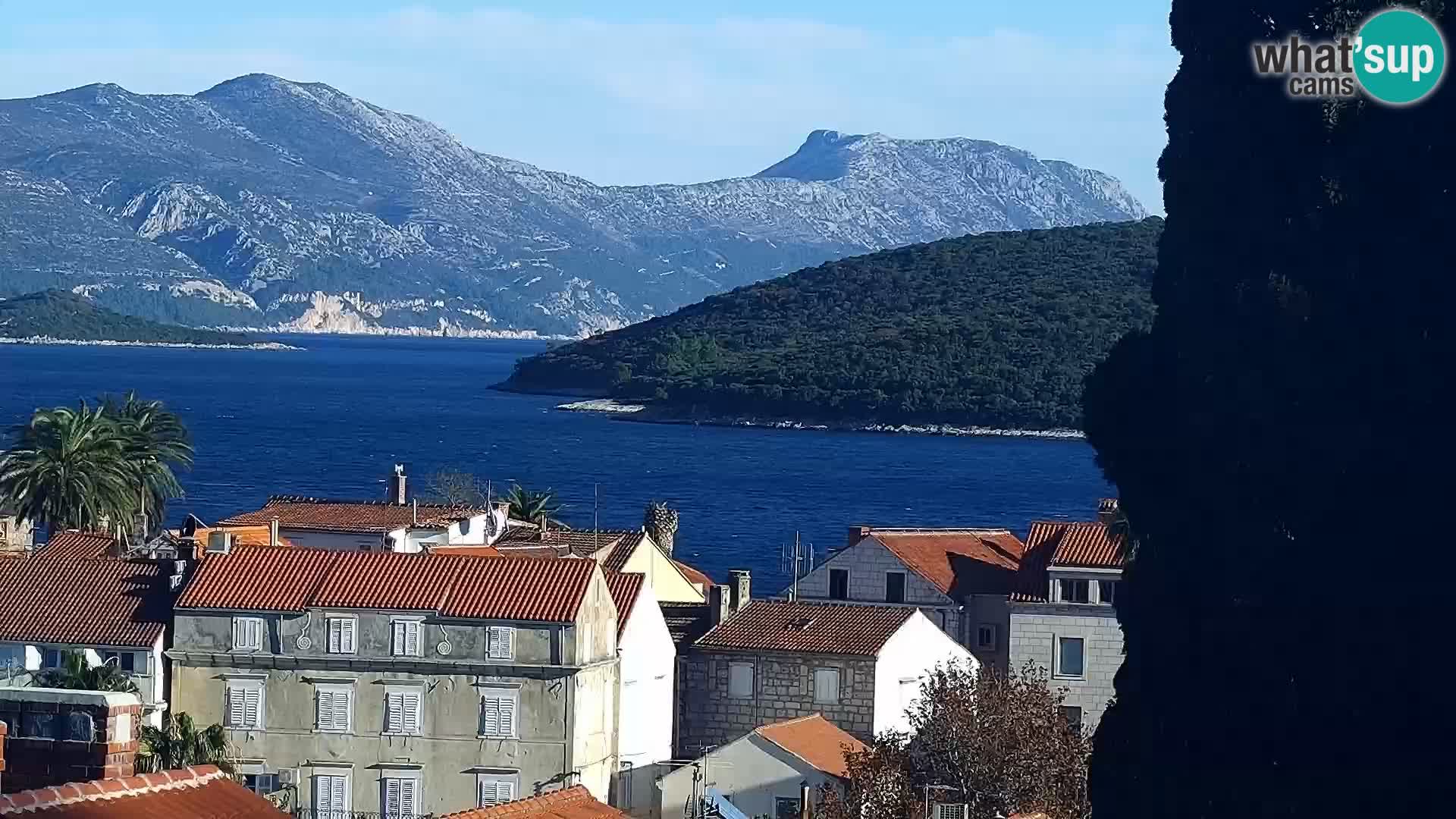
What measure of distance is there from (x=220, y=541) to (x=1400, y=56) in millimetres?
25622

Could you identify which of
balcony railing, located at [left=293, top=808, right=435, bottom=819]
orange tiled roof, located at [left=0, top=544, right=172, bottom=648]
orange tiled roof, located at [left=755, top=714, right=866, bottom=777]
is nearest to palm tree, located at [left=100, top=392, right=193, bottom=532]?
orange tiled roof, located at [left=0, top=544, right=172, bottom=648]

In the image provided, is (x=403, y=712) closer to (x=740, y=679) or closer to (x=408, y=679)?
(x=408, y=679)

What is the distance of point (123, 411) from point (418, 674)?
3555cm

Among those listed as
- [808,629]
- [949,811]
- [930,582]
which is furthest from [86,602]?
[930,582]

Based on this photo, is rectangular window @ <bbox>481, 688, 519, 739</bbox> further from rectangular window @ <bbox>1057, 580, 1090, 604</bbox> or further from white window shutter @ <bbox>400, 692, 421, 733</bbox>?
rectangular window @ <bbox>1057, 580, 1090, 604</bbox>

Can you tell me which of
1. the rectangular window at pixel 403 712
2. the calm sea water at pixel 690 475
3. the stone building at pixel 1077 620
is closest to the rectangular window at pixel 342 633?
the rectangular window at pixel 403 712

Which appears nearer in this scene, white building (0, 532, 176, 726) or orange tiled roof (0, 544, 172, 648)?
white building (0, 532, 176, 726)

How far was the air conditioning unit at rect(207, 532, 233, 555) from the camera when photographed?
→ 130ft

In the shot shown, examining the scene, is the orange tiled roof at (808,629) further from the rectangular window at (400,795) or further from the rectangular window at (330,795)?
the rectangular window at (330,795)

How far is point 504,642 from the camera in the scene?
33.7 meters

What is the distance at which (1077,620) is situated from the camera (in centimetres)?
4466

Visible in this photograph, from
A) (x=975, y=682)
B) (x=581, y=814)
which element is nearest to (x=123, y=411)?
(x=975, y=682)

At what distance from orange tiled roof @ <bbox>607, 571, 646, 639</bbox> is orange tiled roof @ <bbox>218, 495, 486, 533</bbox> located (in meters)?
10.8

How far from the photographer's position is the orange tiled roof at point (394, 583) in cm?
3384
